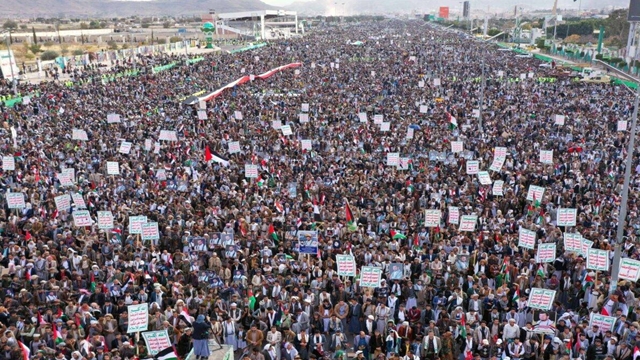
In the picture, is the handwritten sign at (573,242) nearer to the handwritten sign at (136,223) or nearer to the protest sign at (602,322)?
the protest sign at (602,322)

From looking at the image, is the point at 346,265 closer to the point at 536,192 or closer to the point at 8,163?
the point at 536,192

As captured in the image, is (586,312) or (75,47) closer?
(586,312)

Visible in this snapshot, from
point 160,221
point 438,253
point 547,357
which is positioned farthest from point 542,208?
point 160,221

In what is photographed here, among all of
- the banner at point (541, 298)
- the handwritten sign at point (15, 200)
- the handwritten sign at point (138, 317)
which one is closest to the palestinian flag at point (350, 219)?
the banner at point (541, 298)

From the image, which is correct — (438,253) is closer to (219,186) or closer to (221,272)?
(221,272)

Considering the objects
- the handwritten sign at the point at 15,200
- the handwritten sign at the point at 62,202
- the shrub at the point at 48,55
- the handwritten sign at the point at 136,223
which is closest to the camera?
the handwritten sign at the point at 136,223

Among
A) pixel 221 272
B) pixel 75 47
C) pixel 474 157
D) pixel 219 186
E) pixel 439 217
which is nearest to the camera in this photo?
pixel 221 272

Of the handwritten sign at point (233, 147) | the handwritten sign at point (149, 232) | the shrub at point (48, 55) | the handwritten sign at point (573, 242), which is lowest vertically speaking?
the shrub at point (48, 55)
